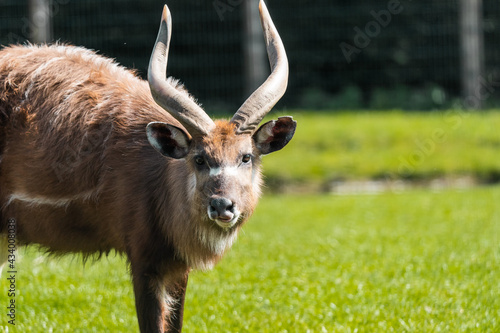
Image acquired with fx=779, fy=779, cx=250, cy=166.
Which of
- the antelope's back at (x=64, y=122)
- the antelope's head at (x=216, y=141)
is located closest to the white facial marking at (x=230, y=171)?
the antelope's head at (x=216, y=141)

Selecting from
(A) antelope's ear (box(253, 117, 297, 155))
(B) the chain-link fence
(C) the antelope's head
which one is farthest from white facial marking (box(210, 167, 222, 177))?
(B) the chain-link fence

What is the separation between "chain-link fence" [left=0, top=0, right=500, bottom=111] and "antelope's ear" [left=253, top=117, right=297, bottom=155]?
35.7ft

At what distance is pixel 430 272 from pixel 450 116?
932cm

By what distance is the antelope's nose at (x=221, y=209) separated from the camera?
175 inches

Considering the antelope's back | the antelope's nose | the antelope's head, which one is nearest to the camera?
the antelope's nose

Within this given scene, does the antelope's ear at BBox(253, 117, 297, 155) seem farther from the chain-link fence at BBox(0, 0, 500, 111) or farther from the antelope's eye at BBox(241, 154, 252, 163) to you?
the chain-link fence at BBox(0, 0, 500, 111)

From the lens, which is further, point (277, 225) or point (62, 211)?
point (277, 225)

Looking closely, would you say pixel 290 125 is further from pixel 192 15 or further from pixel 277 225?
pixel 192 15

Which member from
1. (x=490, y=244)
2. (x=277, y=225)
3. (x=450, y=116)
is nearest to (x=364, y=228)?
(x=277, y=225)

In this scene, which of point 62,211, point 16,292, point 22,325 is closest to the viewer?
point 62,211

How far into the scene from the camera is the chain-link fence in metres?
16.0

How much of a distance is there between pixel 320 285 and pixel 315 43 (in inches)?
411

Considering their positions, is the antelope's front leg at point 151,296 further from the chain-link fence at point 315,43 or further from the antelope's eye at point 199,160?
the chain-link fence at point 315,43

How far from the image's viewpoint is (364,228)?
995 cm
